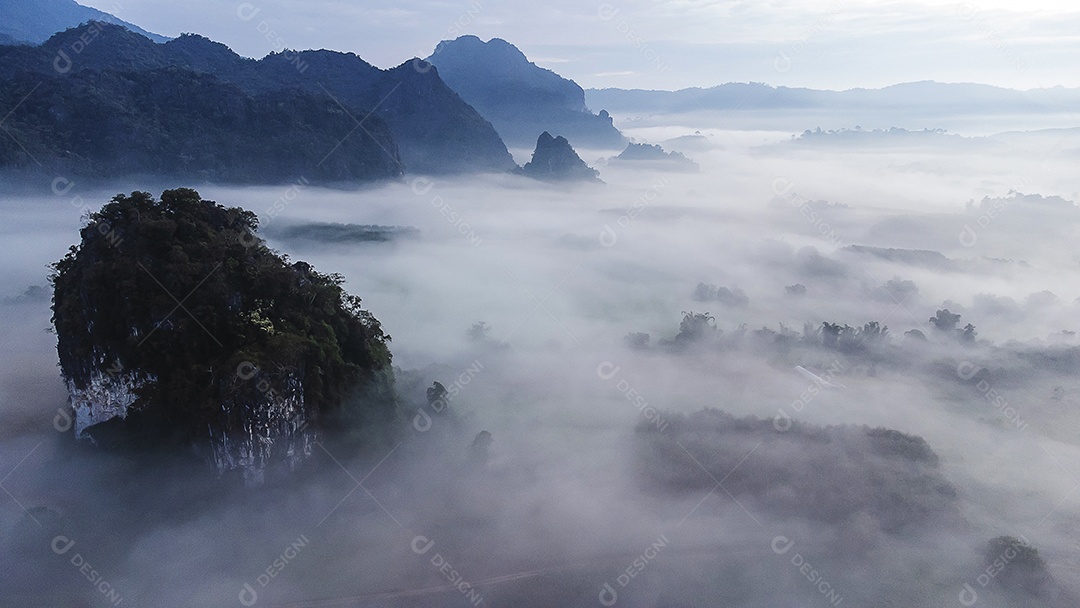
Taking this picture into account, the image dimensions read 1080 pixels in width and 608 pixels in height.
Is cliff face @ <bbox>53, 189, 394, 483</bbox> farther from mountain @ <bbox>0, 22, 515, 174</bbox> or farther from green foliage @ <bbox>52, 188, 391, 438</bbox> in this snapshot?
mountain @ <bbox>0, 22, 515, 174</bbox>

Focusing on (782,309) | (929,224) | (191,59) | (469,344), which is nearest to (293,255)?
(469,344)

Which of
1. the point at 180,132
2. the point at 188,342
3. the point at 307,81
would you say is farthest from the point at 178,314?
the point at 307,81

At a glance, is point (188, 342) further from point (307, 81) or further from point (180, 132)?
point (307, 81)

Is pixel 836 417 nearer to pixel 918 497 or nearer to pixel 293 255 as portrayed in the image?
pixel 918 497

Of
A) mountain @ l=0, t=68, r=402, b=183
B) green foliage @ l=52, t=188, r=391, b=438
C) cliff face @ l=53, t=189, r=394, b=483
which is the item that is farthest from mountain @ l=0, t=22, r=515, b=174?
cliff face @ l=53, t=189, r=394, b=483

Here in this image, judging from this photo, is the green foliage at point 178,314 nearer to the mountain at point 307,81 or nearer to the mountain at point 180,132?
the mountain at point 180,132
